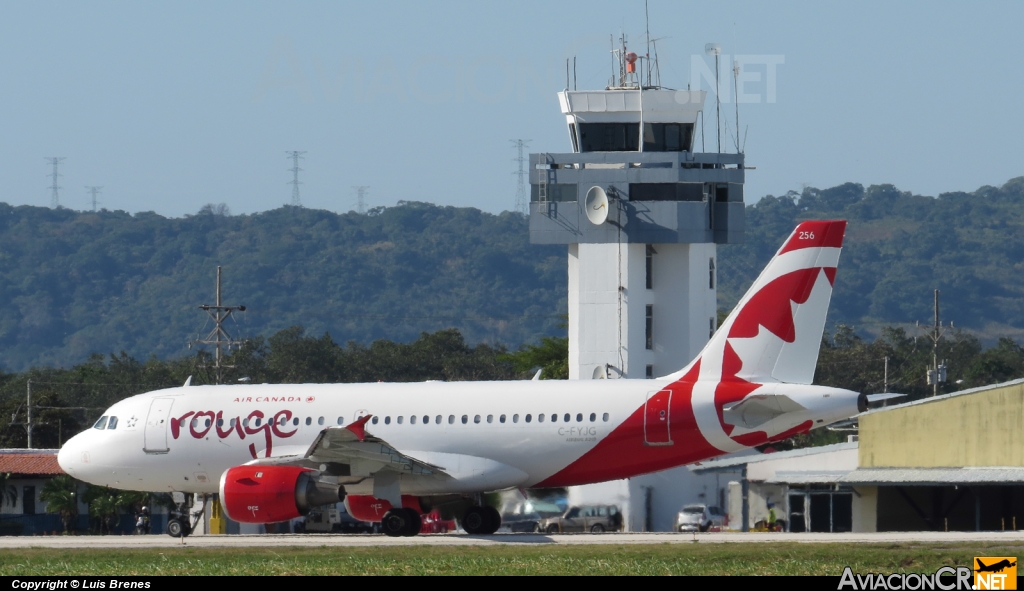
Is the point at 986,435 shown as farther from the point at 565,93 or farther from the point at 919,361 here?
the point at 919,361

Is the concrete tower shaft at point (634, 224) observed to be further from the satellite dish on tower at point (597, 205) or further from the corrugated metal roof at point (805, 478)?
the corrugated metal roof at point (805, 478)

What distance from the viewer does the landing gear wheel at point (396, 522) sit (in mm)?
33625

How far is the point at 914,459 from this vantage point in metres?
43.2

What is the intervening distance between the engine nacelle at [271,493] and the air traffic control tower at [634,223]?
2288 centimetres

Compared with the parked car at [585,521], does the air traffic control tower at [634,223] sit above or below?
above

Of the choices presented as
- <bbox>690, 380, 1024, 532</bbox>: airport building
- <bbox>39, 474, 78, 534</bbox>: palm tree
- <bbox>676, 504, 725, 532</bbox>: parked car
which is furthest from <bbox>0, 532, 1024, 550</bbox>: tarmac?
<bbox>39, 474, 78, 534</bbox>: palm tree

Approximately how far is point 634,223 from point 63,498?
818 inches

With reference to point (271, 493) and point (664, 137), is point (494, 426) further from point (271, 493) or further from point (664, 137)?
point (664, 137)

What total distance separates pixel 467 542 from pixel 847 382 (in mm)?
79252

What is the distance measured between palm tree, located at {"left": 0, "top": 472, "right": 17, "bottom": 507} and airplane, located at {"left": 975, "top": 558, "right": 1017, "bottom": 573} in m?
34.4

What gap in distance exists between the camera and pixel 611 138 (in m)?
55.5

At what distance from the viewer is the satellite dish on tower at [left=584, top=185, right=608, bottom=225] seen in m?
54.2

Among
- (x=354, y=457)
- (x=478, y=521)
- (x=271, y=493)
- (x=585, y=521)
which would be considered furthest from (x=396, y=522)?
(x=585, y=521)

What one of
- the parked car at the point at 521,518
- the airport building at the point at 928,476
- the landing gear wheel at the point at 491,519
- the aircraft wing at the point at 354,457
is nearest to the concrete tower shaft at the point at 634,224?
the airport building at the point at 928,476
